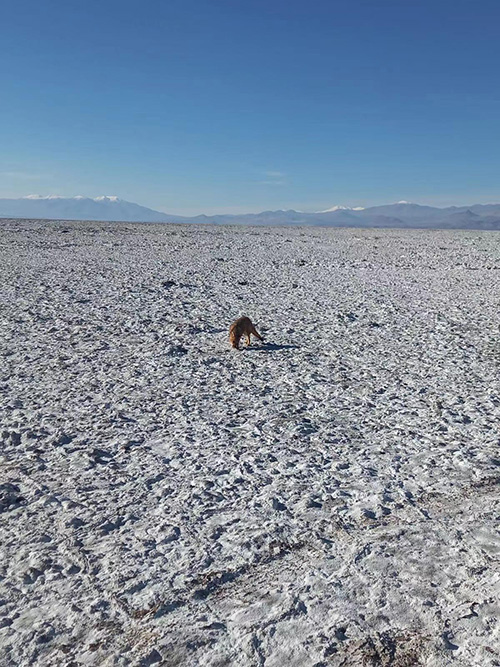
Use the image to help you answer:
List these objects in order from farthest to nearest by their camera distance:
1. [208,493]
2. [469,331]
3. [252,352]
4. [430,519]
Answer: [469,331]
[252,352]
[208,493]
[430,519]

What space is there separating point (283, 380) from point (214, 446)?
1.96 metres

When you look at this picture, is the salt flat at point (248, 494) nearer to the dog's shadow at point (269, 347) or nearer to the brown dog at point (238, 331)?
the dog's shadow at point (269, 347)

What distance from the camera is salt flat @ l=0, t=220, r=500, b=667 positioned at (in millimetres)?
2844

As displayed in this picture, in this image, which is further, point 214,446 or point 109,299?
point 109,299

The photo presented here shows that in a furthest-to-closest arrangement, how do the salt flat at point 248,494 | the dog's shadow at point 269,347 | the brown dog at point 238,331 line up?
the dog's shadow at point 269,347 → the brown dog at point 238,331 → the salt flat at point 248,494

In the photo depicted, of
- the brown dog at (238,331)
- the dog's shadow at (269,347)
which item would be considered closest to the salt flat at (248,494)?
the dog's shadow at (269,347)

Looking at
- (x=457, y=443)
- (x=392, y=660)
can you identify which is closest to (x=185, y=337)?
(x=457, y=443)

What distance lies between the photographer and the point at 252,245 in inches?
1051

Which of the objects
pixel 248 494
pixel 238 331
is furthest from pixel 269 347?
pixel 248 494

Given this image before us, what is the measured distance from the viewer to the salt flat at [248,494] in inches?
112

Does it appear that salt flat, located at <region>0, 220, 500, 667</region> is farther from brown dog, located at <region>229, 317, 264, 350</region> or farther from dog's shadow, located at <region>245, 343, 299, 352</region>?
brown dog, located at <region>229, 317, 264, 350</region>

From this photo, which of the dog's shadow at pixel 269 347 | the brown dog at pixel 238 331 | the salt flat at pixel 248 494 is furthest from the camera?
the dog's shadow at pixel 269 347

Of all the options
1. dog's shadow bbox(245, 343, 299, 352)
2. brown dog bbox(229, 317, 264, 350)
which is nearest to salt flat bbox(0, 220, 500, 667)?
dog's shadow bbox(245, 343, 299, 352)

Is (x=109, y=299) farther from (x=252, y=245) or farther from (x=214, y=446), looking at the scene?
A: (x=252, y=245)
